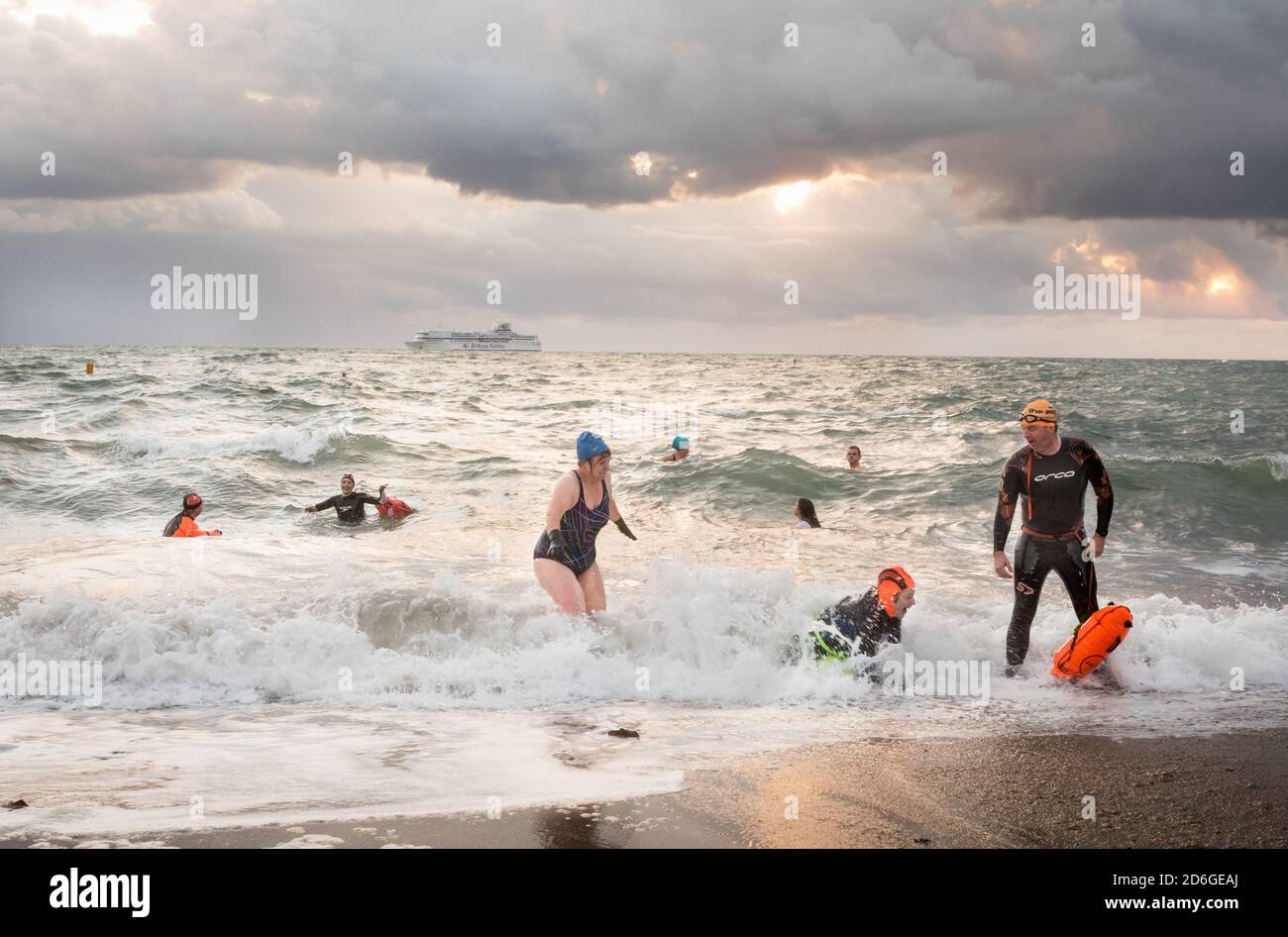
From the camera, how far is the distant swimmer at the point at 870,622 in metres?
7.19

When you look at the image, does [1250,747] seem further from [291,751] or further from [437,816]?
[291,751]

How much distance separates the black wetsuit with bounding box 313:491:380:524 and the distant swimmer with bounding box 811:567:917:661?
1032 centimetres

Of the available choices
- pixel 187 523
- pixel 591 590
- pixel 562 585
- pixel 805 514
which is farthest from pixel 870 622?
pixel 187 523

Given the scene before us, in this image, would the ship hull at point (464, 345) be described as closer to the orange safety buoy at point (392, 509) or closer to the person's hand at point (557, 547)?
the orange safety buoy at point (392, 509)

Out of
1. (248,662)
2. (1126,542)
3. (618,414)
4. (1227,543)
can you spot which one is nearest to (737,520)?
(1126,542)

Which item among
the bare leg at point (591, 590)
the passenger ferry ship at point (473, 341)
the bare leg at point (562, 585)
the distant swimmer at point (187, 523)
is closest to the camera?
the bare leg at point (562, 585)

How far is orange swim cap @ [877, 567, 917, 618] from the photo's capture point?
23.7 ft

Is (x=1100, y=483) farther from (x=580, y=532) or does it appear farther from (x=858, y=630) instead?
(x=580, y=532)

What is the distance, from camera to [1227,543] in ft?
47.0

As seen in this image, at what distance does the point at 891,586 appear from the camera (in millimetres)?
7246

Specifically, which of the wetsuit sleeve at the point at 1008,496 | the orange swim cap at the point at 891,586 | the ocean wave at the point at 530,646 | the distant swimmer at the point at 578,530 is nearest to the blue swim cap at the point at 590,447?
the distant swimmer at the point at 578,530

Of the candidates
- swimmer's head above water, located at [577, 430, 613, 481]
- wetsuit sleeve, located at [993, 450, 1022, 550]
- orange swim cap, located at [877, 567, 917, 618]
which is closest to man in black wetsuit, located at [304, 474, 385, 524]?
swimmer's head above water, located at [577, 430, 613, 481]

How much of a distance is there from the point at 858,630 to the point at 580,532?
2362 millimetres
